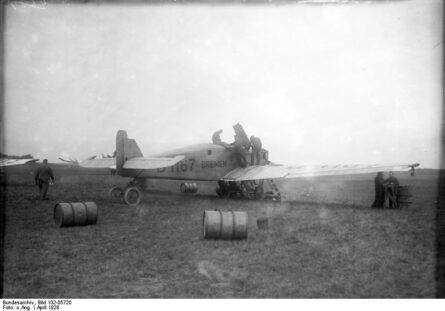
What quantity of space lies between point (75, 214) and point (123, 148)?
577 centimetres

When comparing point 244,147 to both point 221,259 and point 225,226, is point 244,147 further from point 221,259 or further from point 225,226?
point 221,259


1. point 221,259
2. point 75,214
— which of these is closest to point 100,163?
point 75,214

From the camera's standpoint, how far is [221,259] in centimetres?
720

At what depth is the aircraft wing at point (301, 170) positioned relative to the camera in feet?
47.0

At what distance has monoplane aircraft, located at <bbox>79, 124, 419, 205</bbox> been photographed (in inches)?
593

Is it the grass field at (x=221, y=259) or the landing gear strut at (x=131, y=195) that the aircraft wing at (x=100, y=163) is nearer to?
the landing gear strut at (x=131, y=195)

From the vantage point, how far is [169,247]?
8.24m

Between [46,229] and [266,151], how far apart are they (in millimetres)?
12259

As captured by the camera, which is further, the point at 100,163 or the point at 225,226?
the point at 100,163

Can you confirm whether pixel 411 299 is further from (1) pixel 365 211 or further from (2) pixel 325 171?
(2) pixel 325 171

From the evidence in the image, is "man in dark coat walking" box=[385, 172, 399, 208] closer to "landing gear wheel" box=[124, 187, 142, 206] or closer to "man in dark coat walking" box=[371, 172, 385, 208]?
"man in dark coat walking" box=[371, 172, 385, 208]

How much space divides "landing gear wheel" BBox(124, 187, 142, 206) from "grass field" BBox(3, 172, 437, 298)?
300 cm

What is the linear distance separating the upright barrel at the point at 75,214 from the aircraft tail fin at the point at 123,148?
508 cm

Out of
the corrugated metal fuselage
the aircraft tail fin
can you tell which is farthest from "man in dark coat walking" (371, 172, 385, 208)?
the aircraft tail fin
